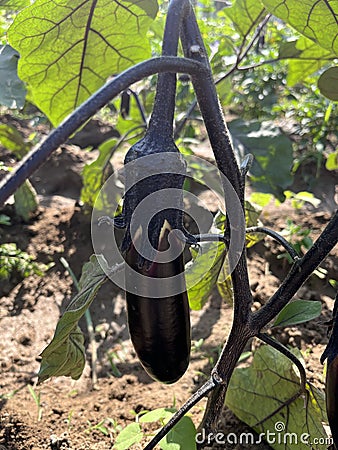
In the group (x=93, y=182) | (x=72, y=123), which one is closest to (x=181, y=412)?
(x=72, y=123)

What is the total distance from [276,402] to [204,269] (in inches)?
9.2

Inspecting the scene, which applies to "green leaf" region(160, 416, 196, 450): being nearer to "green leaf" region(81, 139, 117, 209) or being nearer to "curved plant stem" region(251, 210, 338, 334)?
"curved plant stem" region(251, 210, 338, 334)

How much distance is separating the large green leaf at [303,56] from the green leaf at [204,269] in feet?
1.49

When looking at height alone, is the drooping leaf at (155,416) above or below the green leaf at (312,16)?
below

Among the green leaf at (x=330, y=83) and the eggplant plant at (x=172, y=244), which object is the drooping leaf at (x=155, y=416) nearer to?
the eggplant plant at (x=172, y=244)

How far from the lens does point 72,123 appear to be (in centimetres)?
34

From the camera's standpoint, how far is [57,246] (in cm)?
135

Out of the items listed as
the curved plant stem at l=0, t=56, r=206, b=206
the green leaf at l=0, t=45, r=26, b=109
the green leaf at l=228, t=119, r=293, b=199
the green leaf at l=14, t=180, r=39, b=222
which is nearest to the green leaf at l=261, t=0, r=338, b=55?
the curved plant stem at l=0, t=56, r=206, b=206

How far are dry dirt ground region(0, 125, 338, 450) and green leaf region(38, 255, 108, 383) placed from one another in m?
0.20

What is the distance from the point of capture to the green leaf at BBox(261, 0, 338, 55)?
1.73 feet

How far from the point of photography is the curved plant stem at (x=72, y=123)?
31cm

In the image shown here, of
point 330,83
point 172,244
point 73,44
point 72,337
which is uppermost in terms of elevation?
point 73,44

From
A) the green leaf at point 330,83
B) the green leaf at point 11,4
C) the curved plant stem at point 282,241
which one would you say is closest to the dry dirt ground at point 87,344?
the curved plant stem at point 282,241

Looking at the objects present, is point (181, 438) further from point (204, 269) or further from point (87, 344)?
point (87, 344)
